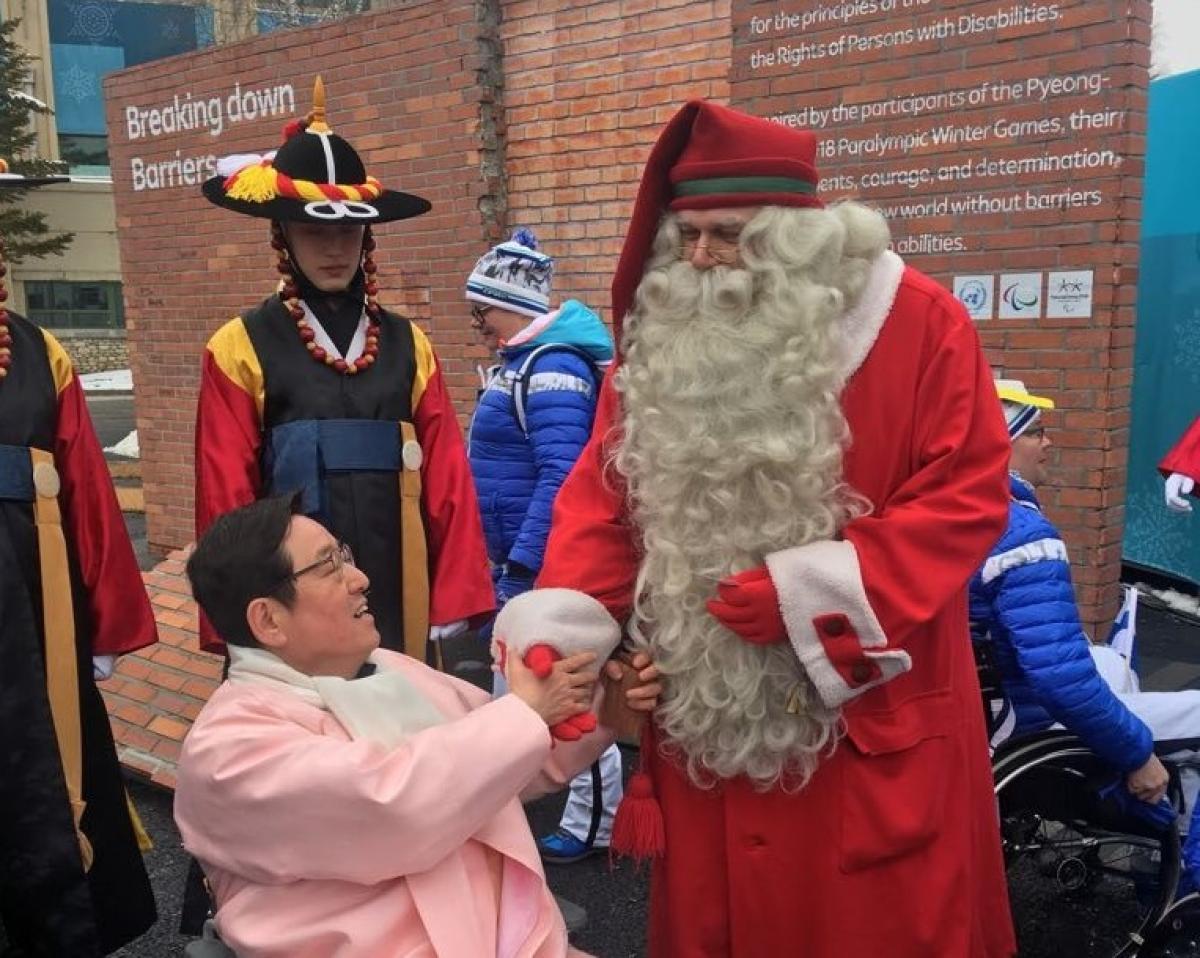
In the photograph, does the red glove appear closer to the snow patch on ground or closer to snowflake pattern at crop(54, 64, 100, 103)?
the snow patch on ground

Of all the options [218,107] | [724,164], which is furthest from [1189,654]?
[218,107]

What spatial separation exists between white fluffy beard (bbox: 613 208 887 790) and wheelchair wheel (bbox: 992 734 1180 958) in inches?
37.9

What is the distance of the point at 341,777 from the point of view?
1.53 m

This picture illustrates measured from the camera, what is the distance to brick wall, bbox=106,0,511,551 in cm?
588

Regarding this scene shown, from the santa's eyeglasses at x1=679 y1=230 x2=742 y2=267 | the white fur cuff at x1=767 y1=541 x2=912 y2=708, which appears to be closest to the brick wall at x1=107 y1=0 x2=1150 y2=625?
the santa's eyeglasses at x1=679 y1=230 x2=742 y2=267

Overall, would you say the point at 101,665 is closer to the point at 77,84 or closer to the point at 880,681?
the point at 880,681

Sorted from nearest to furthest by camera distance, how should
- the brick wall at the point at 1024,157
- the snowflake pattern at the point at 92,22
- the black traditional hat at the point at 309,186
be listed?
1. the black traditional hat at the point at 309,186
2. the brick wall at the point at 1024,157
3. the snowflake pattern at the point at 92,22

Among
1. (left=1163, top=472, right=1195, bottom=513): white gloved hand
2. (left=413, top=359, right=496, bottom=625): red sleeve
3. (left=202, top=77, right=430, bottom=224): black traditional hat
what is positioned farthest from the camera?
(left=1163, top=472, right=1195, bottom=513): white gloved hand

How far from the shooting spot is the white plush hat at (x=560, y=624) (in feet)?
5.96

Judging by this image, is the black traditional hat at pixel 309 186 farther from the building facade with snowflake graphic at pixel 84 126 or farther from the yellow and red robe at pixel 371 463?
the building facade with snowflake graphic at pixel 84 126

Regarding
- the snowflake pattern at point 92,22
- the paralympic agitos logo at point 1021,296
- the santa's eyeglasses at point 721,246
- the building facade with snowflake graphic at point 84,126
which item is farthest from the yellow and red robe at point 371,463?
the snowflake pattern at point 92,22

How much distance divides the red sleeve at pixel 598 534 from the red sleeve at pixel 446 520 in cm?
95

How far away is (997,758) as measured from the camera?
8.70 ft

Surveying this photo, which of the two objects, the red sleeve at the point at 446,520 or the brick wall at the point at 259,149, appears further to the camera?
the brick wall at the point at 259,149
